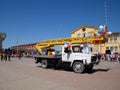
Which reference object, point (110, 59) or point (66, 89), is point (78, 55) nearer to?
point (66, 89)

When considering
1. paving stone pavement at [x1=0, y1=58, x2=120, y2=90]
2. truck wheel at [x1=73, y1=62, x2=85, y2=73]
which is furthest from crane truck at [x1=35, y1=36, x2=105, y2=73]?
paving stone pavement at [x1=0, y1=58, x2=120, y2=90]

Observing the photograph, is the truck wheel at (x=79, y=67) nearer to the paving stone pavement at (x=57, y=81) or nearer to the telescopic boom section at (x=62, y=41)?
the paving stone pavement at (x=57, y=81)

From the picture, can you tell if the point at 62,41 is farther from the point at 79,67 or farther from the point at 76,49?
the point at 79,67

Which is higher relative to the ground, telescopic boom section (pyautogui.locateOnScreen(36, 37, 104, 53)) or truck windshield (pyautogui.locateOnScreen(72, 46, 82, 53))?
telescopic boom section (pyautogui.locateOnScreen(36, 37, 104, 53))

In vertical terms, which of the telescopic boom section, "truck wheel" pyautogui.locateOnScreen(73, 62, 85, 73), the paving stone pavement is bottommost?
the paving stone pavement

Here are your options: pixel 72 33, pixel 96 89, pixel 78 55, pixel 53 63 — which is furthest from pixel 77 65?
pixel 72 33

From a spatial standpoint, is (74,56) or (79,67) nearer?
(79,67)

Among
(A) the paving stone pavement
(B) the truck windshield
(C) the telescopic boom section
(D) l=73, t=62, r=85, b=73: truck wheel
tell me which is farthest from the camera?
(C) the telescopic boom section

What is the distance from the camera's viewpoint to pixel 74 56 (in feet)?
45.8

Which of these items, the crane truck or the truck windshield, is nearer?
the crane truck

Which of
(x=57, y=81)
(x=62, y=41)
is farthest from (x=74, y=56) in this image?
(x=57, y=81)

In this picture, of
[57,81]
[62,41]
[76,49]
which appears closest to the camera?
[57,81]

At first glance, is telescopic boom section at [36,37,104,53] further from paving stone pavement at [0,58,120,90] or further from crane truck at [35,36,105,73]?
paving stone pavement at [0,58,120,90]

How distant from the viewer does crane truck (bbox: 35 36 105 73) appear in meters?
13.4
